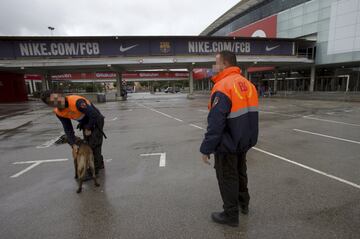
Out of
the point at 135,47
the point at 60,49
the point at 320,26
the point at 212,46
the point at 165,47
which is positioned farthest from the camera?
the point at 320,26

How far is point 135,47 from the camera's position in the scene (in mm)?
27078

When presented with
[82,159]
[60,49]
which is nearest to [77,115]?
[82,159]

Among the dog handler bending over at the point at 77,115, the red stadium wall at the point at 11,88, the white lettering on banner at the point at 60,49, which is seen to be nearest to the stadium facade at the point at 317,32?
the white lettering on banner at the point at 60,49

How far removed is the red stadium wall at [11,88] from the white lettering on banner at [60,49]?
7.00m

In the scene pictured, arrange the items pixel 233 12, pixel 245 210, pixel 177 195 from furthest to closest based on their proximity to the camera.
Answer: pixel 233 12, pixel 177 195, pixel 245 210

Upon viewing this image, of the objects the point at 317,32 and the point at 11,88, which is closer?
the point at 317,32

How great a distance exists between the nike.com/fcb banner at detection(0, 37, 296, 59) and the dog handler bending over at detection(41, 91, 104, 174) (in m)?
24.5

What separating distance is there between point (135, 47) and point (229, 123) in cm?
2687

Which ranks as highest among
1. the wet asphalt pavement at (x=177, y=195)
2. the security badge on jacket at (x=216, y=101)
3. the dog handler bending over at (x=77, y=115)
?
the security badge on jacket at (x=216, y=101)

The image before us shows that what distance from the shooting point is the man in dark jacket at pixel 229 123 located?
2354 mm

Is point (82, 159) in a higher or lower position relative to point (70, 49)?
lower

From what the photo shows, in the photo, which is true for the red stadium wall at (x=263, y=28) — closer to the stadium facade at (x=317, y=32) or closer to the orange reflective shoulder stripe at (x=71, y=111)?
the stadium facade at (x=317, y=32)

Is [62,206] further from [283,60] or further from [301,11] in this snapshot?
[301,11]

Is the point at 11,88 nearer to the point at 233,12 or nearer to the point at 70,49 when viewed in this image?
the point at 70,49
